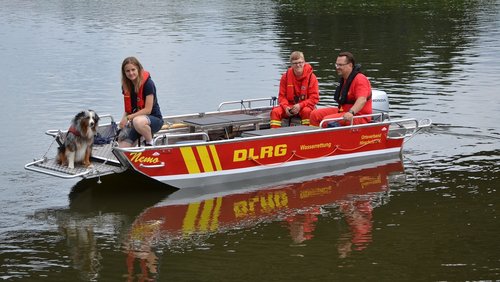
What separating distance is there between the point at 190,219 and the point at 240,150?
153 centimetres

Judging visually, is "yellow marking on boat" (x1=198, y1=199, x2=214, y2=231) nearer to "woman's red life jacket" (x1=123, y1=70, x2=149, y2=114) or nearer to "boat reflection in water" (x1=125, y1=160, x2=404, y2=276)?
"boat reflection in water" (x1=125, y1=160, x2=404, y2=276)

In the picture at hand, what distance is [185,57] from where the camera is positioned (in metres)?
27.7

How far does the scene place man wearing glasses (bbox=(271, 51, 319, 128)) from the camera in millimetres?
14758

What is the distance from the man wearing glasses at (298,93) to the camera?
14758 mm

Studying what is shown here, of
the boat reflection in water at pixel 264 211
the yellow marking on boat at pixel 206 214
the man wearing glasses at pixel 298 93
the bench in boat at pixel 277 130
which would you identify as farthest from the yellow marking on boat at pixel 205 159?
the man wearing glasses at pixel 298 93

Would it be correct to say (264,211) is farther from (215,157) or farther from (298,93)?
(298,93)

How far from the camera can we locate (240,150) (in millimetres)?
13195

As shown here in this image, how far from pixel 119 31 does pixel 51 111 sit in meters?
16.6

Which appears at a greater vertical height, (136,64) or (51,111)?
(136,64)

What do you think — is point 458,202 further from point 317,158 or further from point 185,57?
point 185,57

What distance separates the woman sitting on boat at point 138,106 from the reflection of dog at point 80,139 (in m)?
0.59

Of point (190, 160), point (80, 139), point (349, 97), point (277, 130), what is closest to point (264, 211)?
point (190, 160)

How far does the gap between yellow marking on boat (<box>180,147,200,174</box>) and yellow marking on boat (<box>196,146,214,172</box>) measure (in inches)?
3.5

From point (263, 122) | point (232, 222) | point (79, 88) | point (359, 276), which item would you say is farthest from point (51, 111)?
point (359, 276)
